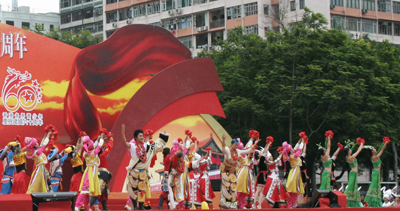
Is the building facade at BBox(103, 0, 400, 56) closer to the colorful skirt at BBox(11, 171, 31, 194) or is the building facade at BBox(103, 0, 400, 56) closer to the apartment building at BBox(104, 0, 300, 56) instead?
the apartment building at BBox(104, 0, 300, 56)

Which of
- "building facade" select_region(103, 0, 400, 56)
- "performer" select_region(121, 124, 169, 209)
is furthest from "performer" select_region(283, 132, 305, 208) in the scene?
"building facade" select_region(103, 0, 400, 56)

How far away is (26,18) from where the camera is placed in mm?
52312

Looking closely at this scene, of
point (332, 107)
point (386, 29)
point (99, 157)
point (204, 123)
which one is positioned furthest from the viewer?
point (386, 29)

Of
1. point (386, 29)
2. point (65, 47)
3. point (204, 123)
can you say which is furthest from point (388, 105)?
point (386, 29)

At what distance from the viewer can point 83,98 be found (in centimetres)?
1672

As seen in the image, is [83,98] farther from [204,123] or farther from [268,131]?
[268,131]

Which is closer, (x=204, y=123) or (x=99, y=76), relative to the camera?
(x=99, y=76)

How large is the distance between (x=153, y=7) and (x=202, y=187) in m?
34.4

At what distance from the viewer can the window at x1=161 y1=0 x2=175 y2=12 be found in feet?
150

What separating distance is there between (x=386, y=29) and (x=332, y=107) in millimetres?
21505

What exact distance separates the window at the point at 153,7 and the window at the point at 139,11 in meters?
0.56

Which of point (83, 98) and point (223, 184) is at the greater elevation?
point (83, 98)

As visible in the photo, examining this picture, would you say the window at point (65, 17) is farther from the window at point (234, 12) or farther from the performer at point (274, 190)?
the performer at point (274, 190)

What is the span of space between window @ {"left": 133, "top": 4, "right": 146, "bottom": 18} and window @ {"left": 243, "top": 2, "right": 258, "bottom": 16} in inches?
378
